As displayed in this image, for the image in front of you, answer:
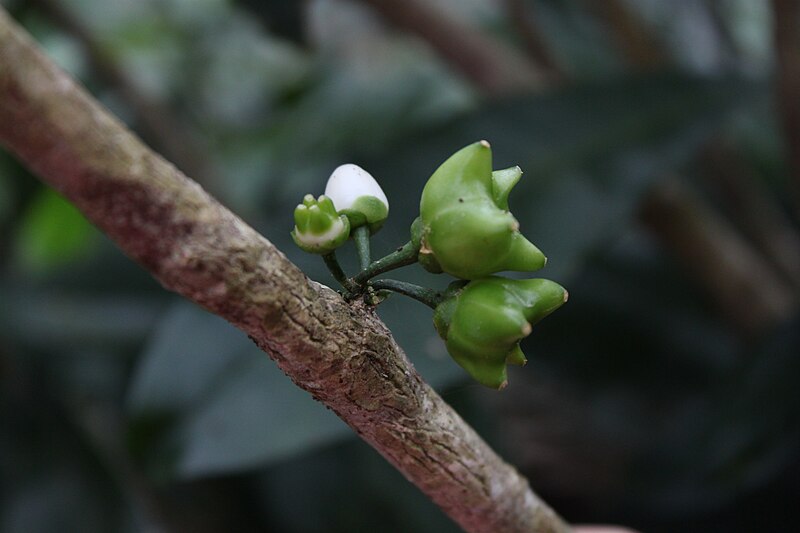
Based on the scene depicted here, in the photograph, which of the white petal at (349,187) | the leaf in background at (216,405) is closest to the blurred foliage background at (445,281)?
the leaf in background at (216,405)

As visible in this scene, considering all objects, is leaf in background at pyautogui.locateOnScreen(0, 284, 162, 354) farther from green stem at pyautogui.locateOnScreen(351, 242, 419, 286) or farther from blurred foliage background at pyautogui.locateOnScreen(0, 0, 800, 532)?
green stem at pyautogui.locateOnScreen(351, 242, 419, 286)

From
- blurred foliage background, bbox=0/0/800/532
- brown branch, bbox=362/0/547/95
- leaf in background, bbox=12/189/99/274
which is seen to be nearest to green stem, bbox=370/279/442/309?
blurred foliage background, bbox=0/0/800/532

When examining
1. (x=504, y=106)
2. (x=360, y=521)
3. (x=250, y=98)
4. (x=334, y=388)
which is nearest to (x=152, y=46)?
(x=250, y=98)

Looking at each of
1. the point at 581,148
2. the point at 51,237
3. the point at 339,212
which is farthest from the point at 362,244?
the point at 51,237

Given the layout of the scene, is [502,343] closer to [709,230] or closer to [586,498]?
[709,230]

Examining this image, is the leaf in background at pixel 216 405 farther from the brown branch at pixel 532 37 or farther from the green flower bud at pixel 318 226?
the brown branch at pixel 532 37

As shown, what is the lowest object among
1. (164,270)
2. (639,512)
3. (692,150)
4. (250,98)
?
(164,270)
